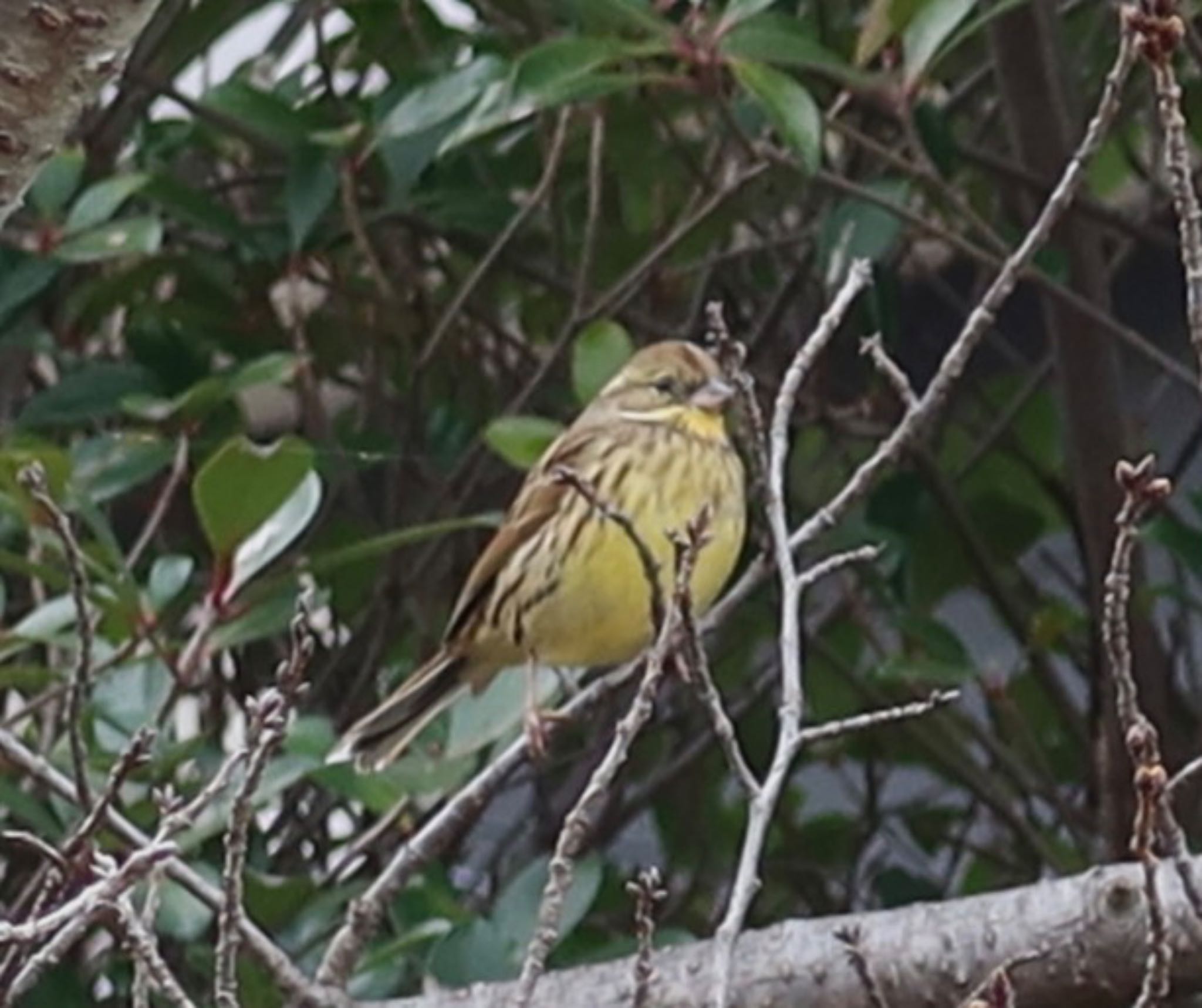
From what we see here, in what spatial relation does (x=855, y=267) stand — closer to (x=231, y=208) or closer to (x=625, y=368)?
(x=625, y=368)

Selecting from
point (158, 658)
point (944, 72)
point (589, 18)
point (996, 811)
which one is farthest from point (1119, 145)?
point (158, 658)

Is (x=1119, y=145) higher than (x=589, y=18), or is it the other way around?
(x=589, y=18)

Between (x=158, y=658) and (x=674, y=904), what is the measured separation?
97cm

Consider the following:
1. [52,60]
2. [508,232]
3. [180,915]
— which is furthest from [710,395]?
[52,60]

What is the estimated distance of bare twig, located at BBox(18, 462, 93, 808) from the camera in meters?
1.89

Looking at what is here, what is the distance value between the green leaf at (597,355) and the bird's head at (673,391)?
0.40 feet

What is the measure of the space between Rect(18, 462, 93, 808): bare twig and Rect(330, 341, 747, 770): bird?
1.05 metres

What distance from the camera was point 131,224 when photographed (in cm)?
299

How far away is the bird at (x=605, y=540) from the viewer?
10.6 ft

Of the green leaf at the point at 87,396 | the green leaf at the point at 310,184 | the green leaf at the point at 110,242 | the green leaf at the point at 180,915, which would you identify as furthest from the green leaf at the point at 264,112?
the green leaf at the point at 180,915

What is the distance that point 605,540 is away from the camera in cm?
339

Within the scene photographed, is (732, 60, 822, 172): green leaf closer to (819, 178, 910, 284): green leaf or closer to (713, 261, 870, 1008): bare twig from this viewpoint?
(819, 178, 910, 284): green leaf

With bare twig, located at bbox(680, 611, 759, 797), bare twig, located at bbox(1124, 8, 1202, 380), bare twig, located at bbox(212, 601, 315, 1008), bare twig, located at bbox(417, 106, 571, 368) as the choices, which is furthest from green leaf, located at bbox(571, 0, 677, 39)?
bare twig, located at bbox(212, 601, 315, 1008)

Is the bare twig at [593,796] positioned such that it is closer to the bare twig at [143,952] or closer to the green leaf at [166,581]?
the bare twig at [143,952]
